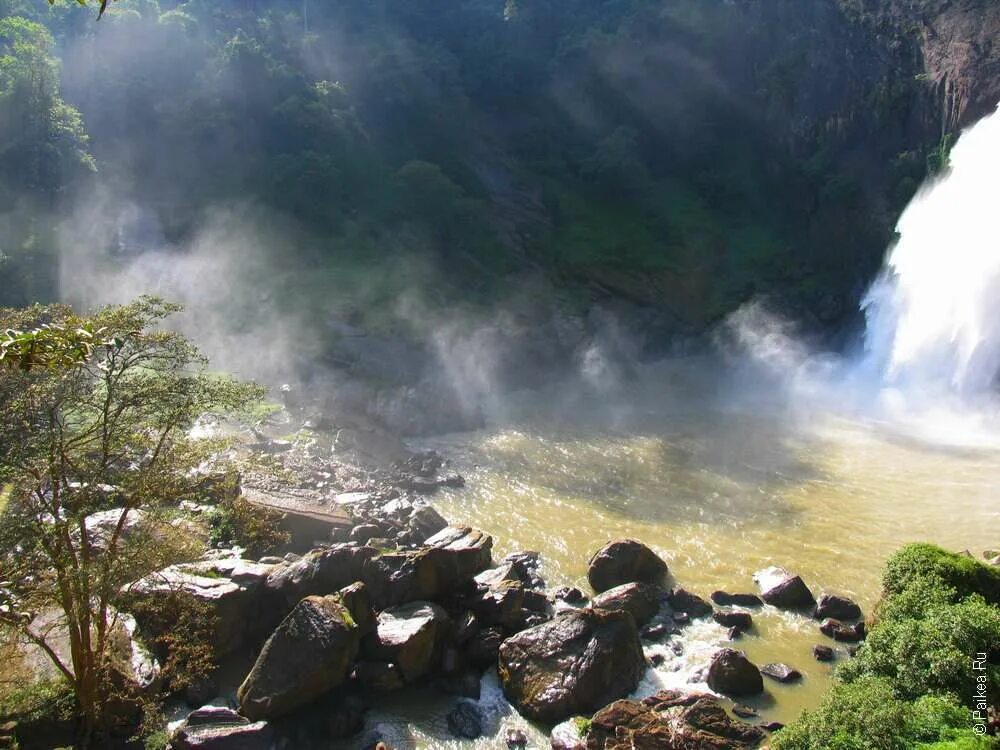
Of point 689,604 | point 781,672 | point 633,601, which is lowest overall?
point 781,672

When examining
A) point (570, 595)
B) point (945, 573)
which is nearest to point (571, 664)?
point (570, 595)

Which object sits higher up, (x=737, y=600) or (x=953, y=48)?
(x=953, y=48)

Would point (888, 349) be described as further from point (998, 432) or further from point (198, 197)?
point (198, 197)

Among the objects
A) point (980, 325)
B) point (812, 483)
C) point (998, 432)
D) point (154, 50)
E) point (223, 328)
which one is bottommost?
point (812, 483)

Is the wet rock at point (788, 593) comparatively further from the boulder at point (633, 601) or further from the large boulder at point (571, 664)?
the large boulder at point (571, 664)

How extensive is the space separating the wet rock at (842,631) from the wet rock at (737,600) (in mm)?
1430

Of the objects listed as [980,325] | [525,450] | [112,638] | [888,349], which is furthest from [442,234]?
[112,638]

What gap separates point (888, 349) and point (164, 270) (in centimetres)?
3956

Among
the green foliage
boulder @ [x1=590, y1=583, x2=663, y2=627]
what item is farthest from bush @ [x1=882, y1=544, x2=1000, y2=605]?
the green foliage

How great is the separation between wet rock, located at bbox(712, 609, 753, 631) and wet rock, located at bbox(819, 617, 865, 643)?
4.82ft

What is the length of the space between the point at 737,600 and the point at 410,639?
7522 mm

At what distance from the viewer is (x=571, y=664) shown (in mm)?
12844

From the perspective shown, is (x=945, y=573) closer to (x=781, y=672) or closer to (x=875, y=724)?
(x=781, y=672)

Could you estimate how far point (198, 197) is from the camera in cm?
4591
